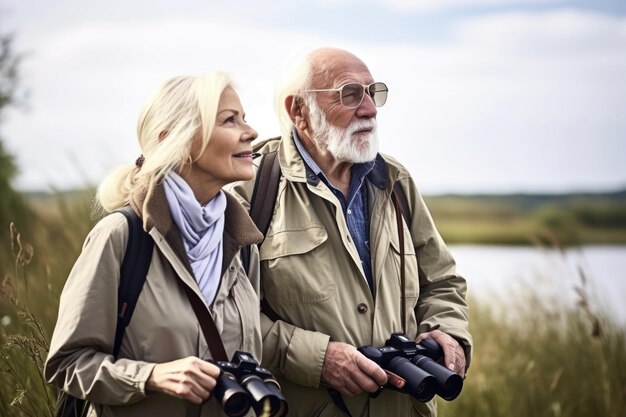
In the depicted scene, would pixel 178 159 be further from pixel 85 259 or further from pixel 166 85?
pixel 85 259

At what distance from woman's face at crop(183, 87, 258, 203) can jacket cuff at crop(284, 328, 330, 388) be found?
0.77 m

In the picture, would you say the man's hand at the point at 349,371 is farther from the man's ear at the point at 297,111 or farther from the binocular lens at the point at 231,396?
the man's ear at the point at 297,111

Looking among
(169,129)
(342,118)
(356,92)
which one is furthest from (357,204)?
(169,129)

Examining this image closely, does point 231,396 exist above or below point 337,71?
below

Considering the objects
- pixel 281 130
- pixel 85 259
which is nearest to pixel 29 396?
pixel 85 259

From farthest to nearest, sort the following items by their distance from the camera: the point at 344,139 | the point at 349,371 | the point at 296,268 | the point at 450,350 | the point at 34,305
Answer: the point at 34,305 → the point at 344,139 → the point at 450,350 → the point at 296,268 → the point at 349,371

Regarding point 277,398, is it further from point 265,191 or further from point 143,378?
point 265,191

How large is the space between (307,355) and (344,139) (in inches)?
37.8

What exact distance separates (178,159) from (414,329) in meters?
1.46

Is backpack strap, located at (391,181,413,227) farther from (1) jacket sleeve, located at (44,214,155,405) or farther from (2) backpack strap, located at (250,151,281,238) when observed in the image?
(1) jacket sleeve, located at (44,214,155,405)

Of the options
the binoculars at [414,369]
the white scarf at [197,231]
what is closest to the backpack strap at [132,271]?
the white scarf at [197,231]

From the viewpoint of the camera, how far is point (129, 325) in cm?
259

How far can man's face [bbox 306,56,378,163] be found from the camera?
3.60 m

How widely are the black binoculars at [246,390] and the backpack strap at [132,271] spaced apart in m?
0.32
